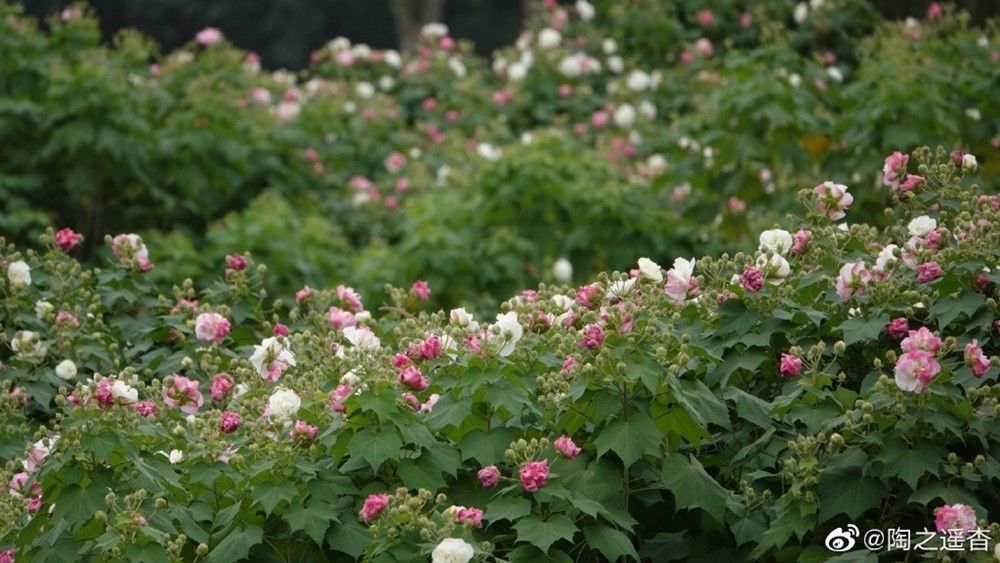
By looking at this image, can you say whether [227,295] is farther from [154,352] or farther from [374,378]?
[374,378]

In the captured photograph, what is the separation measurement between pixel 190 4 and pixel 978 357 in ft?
80.9

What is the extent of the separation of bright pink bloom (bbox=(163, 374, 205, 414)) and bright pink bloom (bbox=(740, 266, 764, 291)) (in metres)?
1.41

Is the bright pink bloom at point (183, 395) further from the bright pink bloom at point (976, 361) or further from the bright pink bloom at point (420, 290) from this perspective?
the bright pink bloom at point (976, 361)

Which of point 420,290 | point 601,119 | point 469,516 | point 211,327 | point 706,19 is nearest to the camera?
point 469,516

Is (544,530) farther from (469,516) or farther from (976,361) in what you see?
(976,361)

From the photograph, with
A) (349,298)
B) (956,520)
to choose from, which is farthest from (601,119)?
(956,520)

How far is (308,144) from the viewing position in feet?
33.9

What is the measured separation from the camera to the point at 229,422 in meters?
3.57

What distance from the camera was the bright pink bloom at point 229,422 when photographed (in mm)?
3576

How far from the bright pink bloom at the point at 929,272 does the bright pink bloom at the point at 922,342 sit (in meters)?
0.35

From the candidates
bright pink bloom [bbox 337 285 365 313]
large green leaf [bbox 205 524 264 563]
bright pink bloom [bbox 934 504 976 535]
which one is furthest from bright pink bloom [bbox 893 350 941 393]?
bright pink bloom [bbox 337 285 365 313]

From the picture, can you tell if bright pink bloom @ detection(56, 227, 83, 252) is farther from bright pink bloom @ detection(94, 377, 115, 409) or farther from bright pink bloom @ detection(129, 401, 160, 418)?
bright pink bloom @ detection(94, 377, 115, 409)

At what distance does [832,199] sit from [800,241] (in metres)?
0.15

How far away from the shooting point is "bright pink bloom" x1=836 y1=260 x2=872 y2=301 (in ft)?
11.7
